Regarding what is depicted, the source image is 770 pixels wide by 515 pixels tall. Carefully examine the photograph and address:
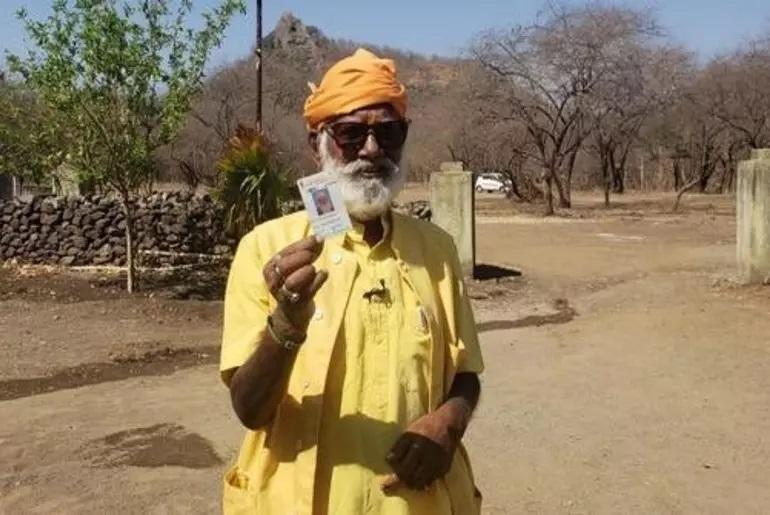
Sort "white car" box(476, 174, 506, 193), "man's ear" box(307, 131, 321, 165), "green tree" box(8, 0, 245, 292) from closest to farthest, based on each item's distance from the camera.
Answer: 1. "man's ear" box(307, 131, 321, 165)
2. "green tree" box(8, 0, 245, 292)
3. "white car" box(476, 174, 506, 193)

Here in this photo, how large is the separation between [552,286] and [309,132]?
474 inches

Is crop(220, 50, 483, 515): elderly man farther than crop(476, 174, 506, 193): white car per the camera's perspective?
No

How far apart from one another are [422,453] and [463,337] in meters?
0.29

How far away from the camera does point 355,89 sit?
2.05 metres

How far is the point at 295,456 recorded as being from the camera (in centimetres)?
202

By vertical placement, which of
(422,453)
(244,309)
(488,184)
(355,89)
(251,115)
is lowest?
(488,184)

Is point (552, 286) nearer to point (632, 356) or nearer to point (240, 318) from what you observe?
point (632, 356)

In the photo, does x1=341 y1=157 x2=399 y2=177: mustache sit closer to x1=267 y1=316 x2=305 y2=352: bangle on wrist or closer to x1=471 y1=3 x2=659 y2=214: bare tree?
x1=267 y1=316 x2=305 y2=352: bangle on wrist

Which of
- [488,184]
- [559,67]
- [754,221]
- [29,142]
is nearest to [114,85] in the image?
[29,142]

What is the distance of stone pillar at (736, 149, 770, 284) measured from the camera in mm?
12195

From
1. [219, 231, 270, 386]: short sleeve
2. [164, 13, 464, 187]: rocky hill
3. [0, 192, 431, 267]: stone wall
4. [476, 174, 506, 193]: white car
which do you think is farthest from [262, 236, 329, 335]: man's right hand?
[476, 174, 506, 193]: white car

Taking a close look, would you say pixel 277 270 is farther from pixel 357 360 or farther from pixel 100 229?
pixel 100 229

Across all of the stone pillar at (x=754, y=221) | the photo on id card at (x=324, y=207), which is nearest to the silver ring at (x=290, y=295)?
the photo on id card at (x=324, y=207)

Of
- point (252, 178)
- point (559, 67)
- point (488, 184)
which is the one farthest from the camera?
point (488, 184)
